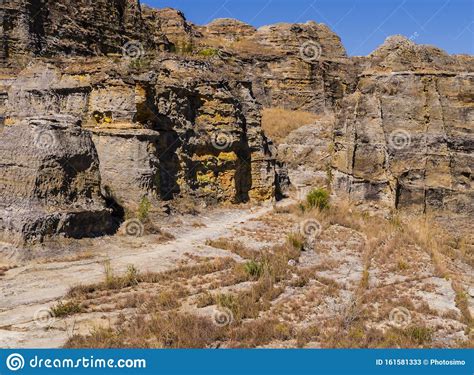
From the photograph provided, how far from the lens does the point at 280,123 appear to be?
33156 mm

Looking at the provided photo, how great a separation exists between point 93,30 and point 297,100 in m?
21.7

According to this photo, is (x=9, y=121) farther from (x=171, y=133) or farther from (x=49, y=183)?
(x=49, y=183)

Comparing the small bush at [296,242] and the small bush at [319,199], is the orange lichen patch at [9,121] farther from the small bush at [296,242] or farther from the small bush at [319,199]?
the small bush at [319,199]

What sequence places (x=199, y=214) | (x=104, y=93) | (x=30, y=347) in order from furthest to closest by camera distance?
1. (x=199, y=214)
2. (x=104, y=93)
3. (x=30, y=347)

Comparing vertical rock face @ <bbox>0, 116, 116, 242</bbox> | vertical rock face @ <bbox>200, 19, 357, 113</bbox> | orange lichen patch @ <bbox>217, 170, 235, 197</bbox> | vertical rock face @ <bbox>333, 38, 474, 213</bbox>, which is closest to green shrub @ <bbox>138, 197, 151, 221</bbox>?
vertical rock face @ <bbox>0, 116, 116, 242</bbox>

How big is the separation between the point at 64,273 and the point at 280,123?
2442 centimetres

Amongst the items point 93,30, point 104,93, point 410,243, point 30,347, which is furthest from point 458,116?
point 93,30

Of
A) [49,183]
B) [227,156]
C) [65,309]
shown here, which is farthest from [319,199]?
[65,309]

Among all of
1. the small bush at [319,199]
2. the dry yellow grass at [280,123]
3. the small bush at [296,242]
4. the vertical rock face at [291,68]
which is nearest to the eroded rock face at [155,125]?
the small bush at [319,199]

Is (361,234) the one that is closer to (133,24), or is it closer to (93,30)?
(93,30)

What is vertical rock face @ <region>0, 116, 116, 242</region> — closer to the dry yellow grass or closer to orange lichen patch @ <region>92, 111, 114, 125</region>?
orange lichen patch @ <region>92, 111, 114, 125</region>

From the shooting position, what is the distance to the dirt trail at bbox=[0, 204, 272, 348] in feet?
24.8

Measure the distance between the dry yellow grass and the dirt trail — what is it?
589 inches

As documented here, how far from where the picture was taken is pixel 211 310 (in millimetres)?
8680
